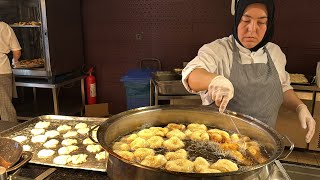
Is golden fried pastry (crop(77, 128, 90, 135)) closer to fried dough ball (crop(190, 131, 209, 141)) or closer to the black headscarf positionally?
fried dough ball (crop(190, 131, 209, 141))

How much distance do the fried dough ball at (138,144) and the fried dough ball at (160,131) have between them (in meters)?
0.10

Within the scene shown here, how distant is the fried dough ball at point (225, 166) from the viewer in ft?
3.58

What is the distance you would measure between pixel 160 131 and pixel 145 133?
8 cm

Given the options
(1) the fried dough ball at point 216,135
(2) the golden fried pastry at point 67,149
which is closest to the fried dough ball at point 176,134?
(1) the fried dough ball at point 216,135

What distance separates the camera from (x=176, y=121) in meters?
1.59

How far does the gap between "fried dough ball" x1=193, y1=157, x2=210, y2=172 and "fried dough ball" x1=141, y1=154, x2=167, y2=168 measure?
0.13 m

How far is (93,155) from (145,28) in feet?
9.27

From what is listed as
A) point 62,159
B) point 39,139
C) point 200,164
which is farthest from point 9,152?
point 200,164

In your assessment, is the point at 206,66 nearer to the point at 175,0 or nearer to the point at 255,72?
the point at 255,72

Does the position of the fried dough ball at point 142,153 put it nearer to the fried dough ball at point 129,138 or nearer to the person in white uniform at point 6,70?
the fried dough ball at point 129,138

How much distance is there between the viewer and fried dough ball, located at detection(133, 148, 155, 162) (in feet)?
4.02

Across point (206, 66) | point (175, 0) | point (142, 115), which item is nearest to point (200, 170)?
point (142, 115)

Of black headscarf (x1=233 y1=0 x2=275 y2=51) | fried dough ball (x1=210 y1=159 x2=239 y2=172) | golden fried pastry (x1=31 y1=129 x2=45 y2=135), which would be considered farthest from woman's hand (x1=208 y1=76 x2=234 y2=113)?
golden fried pastry (x1=31 y1=129 x2=45 y2=135)

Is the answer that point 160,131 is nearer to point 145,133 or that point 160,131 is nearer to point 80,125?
point 145,133
